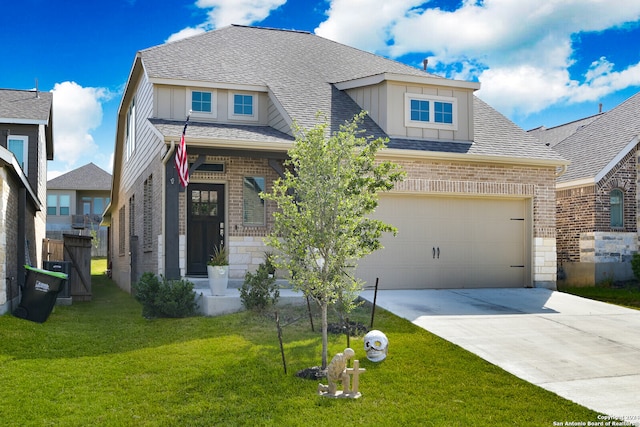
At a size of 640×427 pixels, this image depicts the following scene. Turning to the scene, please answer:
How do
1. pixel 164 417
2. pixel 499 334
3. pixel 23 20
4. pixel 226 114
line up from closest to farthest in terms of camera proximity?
pixel 164 417, pixel 499 334, pixel 226 114, pixel 23 20

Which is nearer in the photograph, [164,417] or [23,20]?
[164,417]

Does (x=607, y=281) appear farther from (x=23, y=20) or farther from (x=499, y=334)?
(x=23, y=20)

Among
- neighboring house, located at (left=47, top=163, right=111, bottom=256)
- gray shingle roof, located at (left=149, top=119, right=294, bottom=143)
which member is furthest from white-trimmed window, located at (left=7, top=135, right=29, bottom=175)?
neighboring house, located at (left=47, top=163, right=111, bottom=256)

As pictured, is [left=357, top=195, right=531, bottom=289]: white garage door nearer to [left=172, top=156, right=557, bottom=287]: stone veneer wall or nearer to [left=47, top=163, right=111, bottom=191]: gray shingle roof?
→ [left=172, top=156, right=557, bottom=287]: stone veneer wall

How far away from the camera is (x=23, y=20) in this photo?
16.5 metres

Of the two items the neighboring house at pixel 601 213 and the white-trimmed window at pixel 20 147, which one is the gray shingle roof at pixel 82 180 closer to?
the white-trimmed window at pixel 20 147

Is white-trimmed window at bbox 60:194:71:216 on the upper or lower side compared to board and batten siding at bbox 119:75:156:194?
lower

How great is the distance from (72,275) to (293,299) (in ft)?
23.6

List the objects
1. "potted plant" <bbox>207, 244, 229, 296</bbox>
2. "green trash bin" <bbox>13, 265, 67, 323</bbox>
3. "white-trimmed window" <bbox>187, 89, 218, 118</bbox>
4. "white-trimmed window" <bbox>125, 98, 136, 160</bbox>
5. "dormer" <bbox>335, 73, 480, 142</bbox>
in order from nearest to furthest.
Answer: "green trash bin" <bbox>13, 265, 67, 323</bbox> < "potted plant" <bbox>207, 244, 229, 296</bbox> < "dormer" <bbox>335, 73, 480, 142</bbox> < "white-trimmed window" <bbox>187, 89, 218, 118</bbox> < "white-trimmed window" <bbox>125, 98, 136, 160</bbox>

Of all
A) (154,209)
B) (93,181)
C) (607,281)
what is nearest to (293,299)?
(154,209)

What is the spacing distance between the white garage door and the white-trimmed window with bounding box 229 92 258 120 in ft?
13.1

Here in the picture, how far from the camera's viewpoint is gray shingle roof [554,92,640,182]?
17609 millimetres

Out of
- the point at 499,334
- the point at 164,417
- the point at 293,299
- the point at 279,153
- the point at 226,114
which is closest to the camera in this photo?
the point at 164,417

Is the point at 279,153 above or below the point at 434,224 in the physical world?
above
